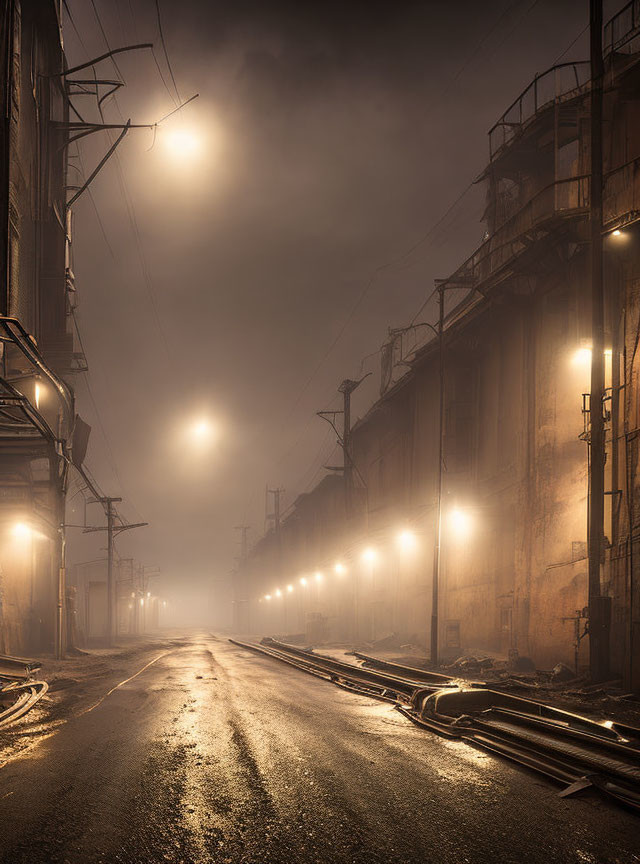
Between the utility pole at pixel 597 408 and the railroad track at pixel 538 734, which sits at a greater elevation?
the utility pole at pixel 597 408

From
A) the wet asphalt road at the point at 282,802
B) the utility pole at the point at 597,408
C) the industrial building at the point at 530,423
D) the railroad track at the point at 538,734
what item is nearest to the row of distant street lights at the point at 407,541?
the industrial building at the point at 530,423

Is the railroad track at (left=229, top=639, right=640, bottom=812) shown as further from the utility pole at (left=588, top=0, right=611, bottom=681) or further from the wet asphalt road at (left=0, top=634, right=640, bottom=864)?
the utility pole at (left=588, top=0, right=611, bottom=681)

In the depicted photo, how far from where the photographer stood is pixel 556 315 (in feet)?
68.1

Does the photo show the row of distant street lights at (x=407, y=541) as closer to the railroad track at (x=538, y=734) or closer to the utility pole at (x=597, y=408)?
the utility pole at (x=597, y=408)

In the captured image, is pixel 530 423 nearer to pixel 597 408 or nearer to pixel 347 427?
pixel 597 408

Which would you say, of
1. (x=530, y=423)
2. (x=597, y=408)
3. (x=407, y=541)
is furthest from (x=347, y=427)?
(x=597, y=408)

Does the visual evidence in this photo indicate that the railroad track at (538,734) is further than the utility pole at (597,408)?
No

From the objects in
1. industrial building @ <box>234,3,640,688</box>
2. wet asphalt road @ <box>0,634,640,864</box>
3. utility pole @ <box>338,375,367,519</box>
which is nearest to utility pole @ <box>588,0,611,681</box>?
industrial building @ <box>234,3,640,688</box>

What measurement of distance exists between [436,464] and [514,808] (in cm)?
2511

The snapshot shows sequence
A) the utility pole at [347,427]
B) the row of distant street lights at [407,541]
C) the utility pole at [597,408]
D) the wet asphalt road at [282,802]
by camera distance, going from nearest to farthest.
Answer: the wet asphalt road at [282,802], the utility pole at [597,408], the row of distant street lights at [407,541], the utility pole at [347,427]

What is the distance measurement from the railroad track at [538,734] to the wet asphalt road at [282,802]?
0.30 meters

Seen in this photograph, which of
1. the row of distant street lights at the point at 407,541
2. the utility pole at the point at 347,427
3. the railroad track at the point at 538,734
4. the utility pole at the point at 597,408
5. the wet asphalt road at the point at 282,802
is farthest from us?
the utility pole at the point at 347,427

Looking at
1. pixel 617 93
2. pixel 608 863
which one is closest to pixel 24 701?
pixel 608 863

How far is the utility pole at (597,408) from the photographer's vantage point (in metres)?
14.3
